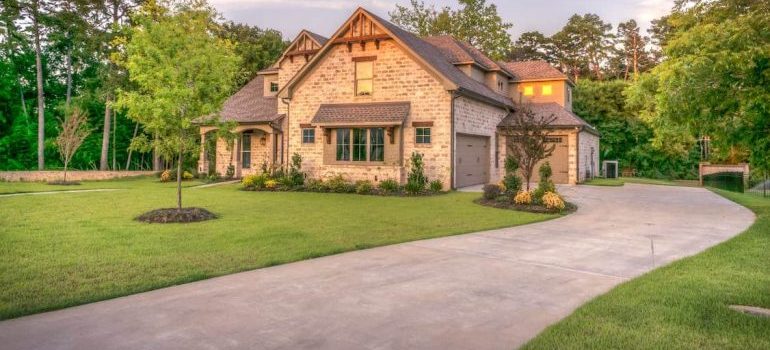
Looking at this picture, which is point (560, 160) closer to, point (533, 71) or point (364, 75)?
point (533, 71)

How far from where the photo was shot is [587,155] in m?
26.3

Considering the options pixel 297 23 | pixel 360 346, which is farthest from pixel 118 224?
pixel 297 23

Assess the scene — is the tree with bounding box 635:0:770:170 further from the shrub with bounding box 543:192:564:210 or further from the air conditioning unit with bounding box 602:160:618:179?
the air conditioning unit with bounding box 602:160:618:179

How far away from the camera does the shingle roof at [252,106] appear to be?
25.2 meters

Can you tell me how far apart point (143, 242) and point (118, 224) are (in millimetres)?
2562

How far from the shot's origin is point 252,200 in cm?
1580

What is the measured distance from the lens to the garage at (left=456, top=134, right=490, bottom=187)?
20.2m

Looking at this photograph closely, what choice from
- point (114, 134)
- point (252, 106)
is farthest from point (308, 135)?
point (114, 134)

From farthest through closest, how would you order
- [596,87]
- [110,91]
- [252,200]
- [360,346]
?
1. [596,87]
2. [110,91]
3. [252,200]
4. [360,346]

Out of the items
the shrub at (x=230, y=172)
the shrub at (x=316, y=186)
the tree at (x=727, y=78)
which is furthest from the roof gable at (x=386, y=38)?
the tree at (x=727, y=78)

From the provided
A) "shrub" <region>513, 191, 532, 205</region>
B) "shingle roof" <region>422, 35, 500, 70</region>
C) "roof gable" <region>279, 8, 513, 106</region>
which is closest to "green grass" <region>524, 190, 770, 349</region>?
"shrub" <region>513, 191, 532, 205</region>

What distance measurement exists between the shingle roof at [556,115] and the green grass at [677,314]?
16.4m

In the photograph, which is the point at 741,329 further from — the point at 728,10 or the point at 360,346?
the point at 728,10

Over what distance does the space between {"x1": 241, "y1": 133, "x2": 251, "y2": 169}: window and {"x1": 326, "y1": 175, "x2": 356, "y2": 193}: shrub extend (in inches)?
333
